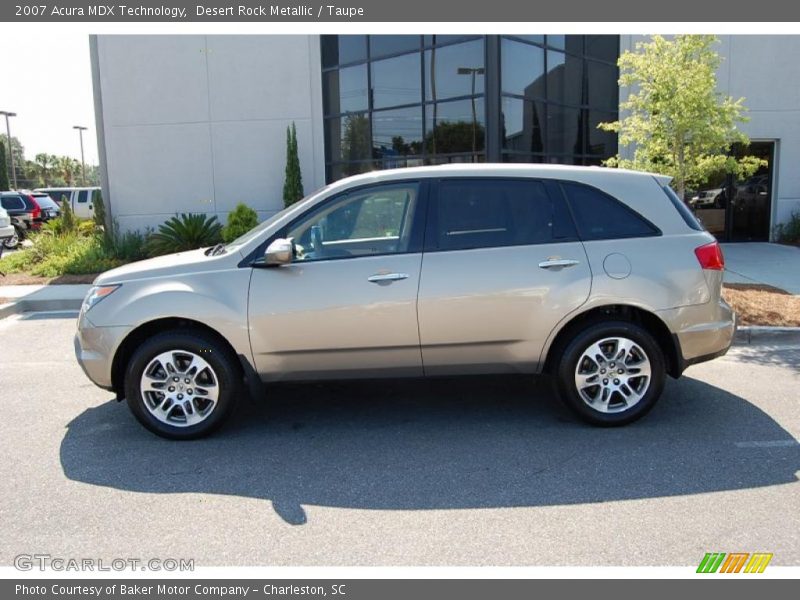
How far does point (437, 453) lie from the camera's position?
14.1 ft

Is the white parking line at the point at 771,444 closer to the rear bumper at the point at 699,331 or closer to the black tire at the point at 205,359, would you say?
the rear bumper at the point at 699,331

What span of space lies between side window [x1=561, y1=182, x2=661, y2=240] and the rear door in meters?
0.10

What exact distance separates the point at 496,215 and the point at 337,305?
1286mm

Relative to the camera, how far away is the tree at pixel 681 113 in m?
8.48

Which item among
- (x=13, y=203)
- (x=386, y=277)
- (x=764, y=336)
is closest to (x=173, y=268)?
(x=386, y=277)

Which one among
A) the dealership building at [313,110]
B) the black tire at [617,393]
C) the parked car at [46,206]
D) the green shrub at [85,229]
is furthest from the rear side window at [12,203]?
the black tire at [617,393]

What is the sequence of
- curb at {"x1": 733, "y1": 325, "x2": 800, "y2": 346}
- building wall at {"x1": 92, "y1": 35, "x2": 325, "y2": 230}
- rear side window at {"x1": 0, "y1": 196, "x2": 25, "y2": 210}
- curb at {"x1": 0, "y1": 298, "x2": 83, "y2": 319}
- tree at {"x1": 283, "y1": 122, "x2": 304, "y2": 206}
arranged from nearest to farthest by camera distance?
curb at {"x1": 733, "y1": 325, "x2": 800, "y2": 346}, curb at {"x1": 0, "y1": 298, "x2": 83, "y2": 319}, tree at {"x1": 283, "y1": 122, "x2": 304, "y2": 206}, building wall at {"x1": 92, "y1": 35, "x2": 325, "y2": 230}, rear side window at {"x1": 0, "y1": 196, "x2": 25, "y2": 210}

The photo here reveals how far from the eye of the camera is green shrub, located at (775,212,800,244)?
577 inches

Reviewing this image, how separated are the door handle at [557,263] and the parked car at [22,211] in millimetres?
22974

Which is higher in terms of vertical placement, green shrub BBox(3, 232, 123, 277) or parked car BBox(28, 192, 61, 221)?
parked car BBox(28, 192, 61, 221)

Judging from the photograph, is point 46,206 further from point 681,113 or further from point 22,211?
point 681,113

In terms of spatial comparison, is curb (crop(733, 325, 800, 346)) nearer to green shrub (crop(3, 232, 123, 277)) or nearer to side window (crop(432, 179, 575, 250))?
side window (crop(432, 179, 575, 250))

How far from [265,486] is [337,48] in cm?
1281

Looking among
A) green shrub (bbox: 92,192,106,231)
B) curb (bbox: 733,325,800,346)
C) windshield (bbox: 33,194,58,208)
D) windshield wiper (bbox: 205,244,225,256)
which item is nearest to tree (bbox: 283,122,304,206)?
green shrub (bbox: 92,192,106,231)
